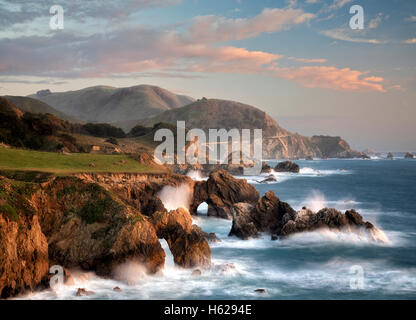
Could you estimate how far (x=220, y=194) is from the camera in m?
45.1

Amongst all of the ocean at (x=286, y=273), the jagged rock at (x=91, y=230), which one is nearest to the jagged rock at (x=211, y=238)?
the ocean at (x=286, y=273)

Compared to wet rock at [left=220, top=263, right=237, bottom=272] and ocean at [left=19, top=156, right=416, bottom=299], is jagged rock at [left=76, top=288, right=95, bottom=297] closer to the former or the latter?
ocean at [left=19, top=156, right=416, bottom=299]

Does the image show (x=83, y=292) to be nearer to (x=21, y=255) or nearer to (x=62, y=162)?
(x=21, y=255)

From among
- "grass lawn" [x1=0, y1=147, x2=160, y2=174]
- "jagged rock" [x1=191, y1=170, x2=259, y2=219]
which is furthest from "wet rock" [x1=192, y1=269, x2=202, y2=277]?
"jagged rock" [x1=191, y1=170, x2=259, y2=219]

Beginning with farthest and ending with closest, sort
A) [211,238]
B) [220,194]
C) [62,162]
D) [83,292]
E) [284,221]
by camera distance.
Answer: [220,194] < [62,162] < [284,221] < [211,238] < [83,292]

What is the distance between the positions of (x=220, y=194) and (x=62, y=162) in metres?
17.4

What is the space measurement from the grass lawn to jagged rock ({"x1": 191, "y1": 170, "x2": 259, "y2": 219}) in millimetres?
5690

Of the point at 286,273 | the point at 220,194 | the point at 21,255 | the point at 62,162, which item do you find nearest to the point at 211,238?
the point at 286,273

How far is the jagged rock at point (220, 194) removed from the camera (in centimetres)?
4394

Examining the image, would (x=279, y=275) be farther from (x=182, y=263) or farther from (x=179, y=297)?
(x=179, y=297)

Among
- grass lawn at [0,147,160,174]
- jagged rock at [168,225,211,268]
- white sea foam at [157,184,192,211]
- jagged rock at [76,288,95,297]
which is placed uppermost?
grass lawn at [0,147,160,174]

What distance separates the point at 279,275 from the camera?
24.6 m

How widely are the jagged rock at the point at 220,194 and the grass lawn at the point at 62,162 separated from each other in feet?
18.7

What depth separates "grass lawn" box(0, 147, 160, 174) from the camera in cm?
3272
